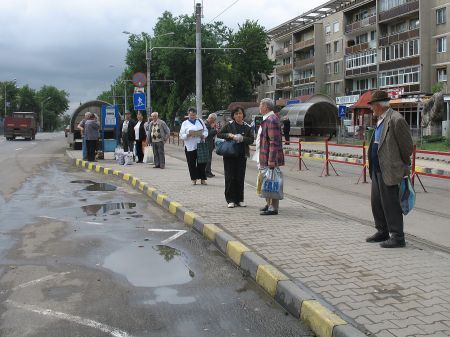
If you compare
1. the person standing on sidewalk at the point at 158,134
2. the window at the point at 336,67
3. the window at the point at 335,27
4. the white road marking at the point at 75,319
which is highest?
the window at the point at 335,27

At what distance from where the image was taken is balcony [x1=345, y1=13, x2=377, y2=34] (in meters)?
57.6

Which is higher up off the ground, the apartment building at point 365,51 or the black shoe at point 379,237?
the apartment building at point 365,51

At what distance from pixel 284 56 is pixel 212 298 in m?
81.7

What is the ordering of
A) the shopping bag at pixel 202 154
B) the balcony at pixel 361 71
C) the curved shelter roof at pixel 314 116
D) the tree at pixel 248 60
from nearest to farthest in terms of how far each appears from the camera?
the shopping bag at pixel 202 154
the curved shelter roof at pixel 314 116
the balcony at pixel 361 71
the tree at pixel 248 60

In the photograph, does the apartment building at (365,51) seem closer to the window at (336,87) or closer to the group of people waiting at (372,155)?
the window at (336,87)

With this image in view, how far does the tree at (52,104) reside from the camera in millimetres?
155250

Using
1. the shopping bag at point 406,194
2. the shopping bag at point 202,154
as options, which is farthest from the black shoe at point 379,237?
the shopping bag at point 202,154

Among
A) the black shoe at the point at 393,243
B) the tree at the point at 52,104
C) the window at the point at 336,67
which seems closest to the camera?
the black shoe at the point at 393,243

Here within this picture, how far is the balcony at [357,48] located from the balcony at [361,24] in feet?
6.45

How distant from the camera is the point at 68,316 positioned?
427cm

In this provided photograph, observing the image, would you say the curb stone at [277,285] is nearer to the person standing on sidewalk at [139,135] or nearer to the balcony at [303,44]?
the person standing on sidewalk at [139,135]

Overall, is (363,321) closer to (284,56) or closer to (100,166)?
(100,166)

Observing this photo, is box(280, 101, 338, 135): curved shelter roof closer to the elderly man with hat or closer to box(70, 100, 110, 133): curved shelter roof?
box(70, 100, 110, 133): curved shelter roof

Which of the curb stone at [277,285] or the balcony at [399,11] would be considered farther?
the balcony at [399,11]
